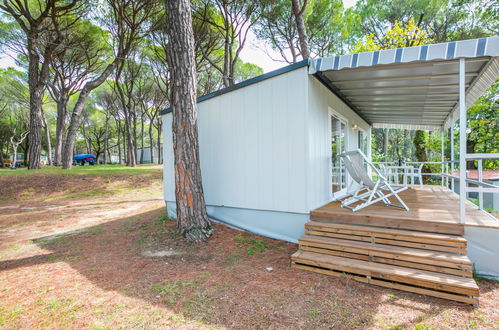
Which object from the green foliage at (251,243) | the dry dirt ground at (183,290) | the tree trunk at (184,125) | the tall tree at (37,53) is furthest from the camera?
the tall tree at (37,53)

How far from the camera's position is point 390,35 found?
9828 mm

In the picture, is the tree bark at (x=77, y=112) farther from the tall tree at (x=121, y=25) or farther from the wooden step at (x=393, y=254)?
the wooden step at (x=393, y=254)

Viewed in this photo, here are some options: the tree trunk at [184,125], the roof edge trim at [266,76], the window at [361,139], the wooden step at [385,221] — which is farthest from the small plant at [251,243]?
the window at [361,139]

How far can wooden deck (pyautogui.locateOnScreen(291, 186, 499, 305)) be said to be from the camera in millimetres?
2379

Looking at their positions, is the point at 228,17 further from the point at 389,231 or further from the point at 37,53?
the point at 389,231

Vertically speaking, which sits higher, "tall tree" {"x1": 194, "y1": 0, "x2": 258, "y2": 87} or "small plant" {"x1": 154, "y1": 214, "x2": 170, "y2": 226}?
"tall tree" {"x1": 194, "y1": 0, "x2": 258, "y2": 87}

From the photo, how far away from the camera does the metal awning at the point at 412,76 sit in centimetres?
279

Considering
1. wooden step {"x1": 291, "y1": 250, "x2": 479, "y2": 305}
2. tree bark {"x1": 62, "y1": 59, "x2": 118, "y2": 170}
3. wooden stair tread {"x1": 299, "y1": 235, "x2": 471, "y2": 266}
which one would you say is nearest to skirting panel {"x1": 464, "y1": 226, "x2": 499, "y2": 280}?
wooden stair tread {"x1": 299, "y1": 235, "x2": 471, "y2": 266}

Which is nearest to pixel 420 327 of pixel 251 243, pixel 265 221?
pixel 251 243

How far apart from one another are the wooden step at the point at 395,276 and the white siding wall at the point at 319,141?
964mm

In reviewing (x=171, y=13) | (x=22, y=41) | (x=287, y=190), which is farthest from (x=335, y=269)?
(x=22, y=41)

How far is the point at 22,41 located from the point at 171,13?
14392mm

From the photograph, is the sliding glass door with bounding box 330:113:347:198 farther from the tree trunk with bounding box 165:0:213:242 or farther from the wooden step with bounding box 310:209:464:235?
the tree trunk with bounding box 165:0:213:242

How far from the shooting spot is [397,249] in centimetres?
279
